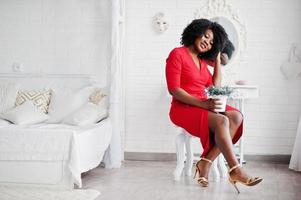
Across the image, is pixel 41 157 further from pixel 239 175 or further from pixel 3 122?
pixel 239 175

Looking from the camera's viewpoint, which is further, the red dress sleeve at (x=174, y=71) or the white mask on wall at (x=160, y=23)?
the white mask on wall at (x=160, y=23)

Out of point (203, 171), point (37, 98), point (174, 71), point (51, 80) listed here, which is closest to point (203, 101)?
point (174, 71)

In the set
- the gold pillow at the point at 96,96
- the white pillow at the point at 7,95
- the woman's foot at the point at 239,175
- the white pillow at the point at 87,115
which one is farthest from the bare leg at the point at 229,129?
the white pillow at the point at 7,95

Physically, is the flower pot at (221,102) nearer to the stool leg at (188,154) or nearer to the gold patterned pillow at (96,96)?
the stool leg at (188,154)

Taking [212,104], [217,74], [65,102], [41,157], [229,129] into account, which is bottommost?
[41,157]

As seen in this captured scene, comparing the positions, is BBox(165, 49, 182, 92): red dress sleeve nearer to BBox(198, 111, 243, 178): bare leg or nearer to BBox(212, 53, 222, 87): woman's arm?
BBox(212, 53, 222, 87): woman's arm

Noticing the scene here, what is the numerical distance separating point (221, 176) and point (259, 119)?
4.32 ft

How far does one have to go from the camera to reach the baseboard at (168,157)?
5.68 meters

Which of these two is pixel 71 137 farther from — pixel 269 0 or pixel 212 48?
pixel 269 0

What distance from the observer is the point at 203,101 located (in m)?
3.58

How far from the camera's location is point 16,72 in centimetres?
586

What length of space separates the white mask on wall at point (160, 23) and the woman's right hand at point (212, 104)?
2.35m

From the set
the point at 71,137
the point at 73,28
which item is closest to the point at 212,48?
the point at 71,137

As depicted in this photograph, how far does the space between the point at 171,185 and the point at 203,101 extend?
3.50 feet
